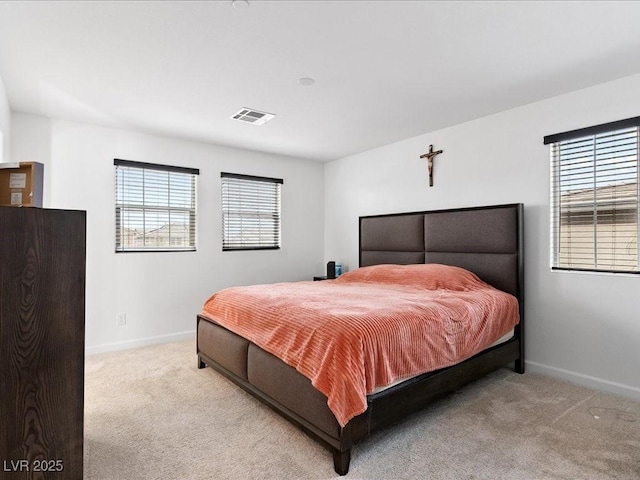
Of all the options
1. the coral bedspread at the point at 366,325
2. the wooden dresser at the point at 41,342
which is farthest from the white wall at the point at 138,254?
the wooden dresser at the point at 41,342

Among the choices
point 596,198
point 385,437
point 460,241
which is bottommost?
point 385,437

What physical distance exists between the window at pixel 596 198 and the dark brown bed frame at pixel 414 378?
0.35m

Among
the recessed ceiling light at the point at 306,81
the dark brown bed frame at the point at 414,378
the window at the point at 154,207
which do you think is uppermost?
the recessed ceiling light at the point at 306,81

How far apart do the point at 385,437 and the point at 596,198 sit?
8.32 feet

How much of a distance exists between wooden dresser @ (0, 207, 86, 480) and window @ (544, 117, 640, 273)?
3.51m

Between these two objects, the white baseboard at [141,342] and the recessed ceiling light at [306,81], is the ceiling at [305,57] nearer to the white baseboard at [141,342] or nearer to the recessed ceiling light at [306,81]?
the recessed ceiling light at [306,81]

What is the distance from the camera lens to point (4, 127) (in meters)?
2.96

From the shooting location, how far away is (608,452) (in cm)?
202

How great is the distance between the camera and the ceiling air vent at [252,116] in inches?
136

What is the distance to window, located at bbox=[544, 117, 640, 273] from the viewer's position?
279 cm

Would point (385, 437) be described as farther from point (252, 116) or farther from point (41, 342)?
point (252, 116)

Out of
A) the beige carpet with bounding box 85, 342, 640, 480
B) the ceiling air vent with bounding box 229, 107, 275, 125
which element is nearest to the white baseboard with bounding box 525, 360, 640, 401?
the beige carpet with bounding box 85, 342, 640, 480

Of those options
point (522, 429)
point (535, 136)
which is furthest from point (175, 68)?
point (522, 429)

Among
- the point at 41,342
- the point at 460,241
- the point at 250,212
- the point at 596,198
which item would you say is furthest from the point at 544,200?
the point at 41,342
